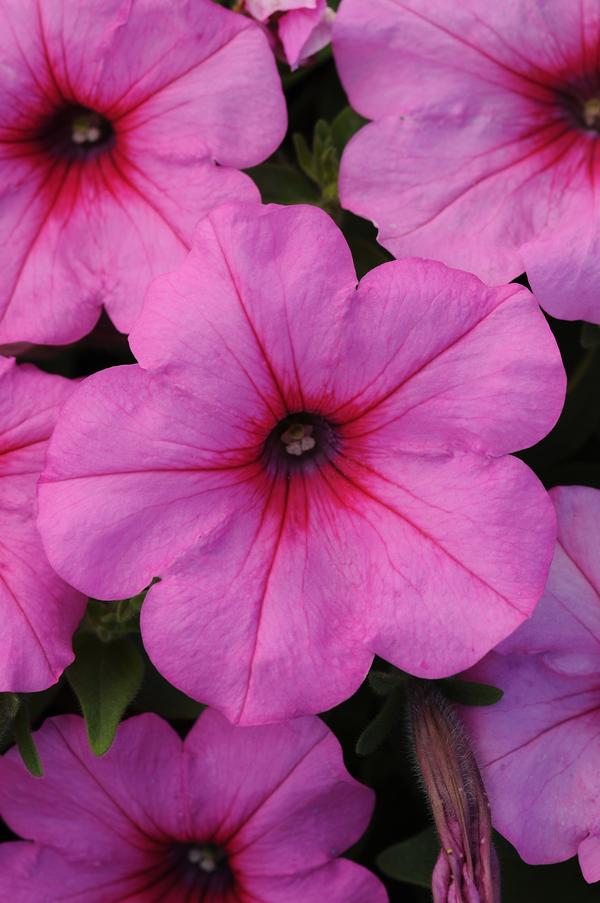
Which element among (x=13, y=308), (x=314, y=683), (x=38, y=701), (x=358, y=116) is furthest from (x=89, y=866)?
(x=358, y=116)

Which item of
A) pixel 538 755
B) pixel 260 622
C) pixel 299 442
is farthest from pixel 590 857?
pixel 299 442

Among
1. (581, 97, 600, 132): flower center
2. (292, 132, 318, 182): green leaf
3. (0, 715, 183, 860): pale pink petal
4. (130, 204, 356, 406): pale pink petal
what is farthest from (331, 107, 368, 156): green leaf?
(0, 715, 183, 860): pale pink petal

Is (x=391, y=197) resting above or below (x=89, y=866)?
above

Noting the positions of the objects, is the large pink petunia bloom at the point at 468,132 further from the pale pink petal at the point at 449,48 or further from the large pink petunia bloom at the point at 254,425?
the large pink petunia bloom at the point at 254,425

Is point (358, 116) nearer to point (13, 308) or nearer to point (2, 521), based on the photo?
point (13, 308)

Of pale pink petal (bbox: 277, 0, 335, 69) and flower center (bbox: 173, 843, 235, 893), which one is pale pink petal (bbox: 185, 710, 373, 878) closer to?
flower center (bbox: 173, 843, 235, 893)

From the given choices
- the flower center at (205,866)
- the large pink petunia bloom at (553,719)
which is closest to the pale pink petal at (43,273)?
the large pink petunia bloom at (553,719)
